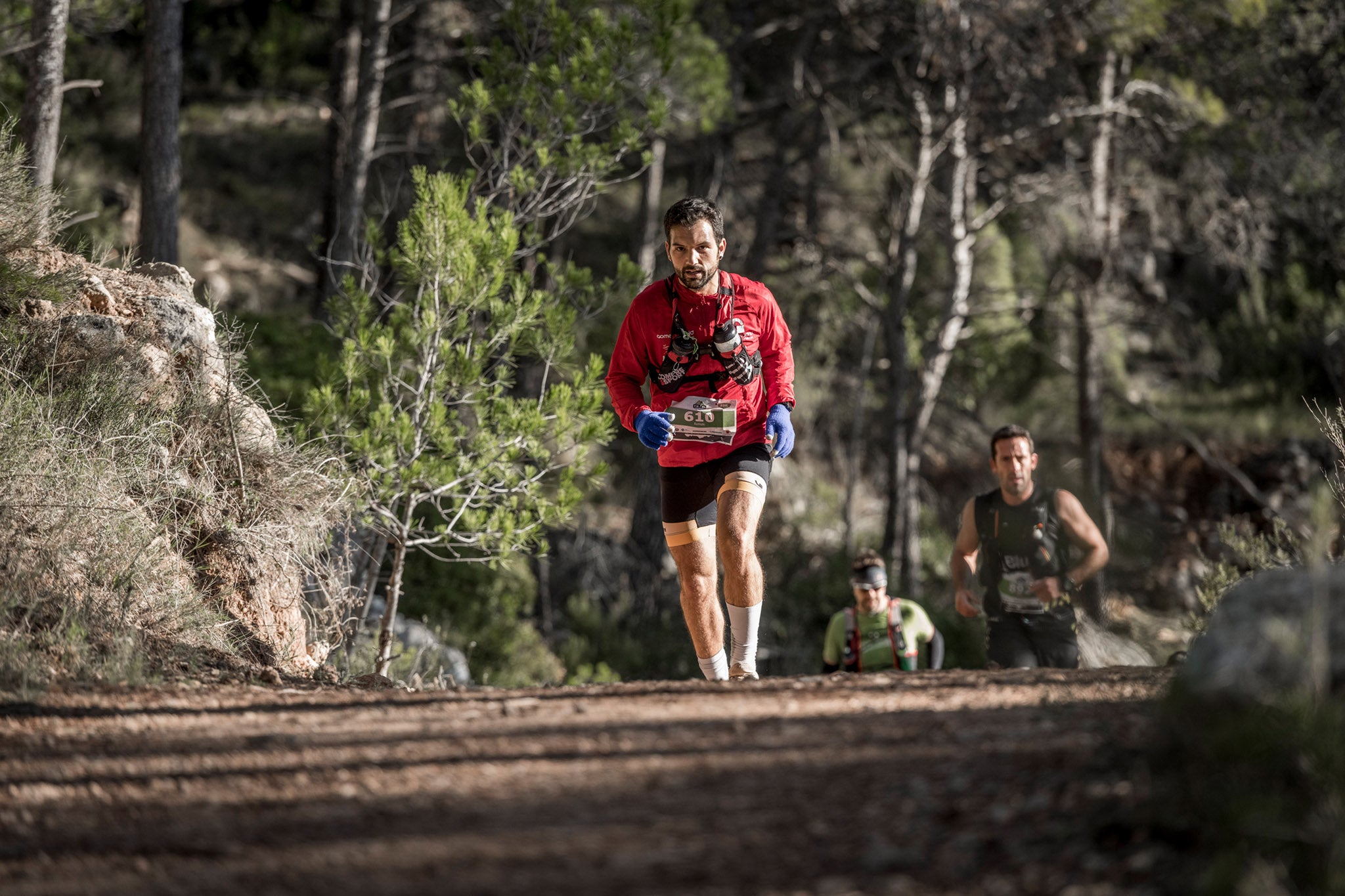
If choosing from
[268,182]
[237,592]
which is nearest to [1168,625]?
[237,592]

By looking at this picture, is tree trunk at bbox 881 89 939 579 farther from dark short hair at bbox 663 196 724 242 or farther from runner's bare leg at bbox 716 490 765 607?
dark short hair at bbox 663 196 724 242

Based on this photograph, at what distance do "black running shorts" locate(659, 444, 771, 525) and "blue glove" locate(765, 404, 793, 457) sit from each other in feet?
0.17

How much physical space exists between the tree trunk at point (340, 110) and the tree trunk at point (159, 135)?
10.4 feet

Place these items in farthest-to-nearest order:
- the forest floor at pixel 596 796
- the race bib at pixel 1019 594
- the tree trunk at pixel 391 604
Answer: the tree trunk at pixel 391 604, the race bib at pixel 1019 594, the forest floor at pixel 596 796

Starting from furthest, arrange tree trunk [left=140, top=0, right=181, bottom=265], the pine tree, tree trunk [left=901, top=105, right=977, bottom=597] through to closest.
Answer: tree trunk [left=901, top=105, right=977, bottom=597], tree trunk [left=140, top=0, right=181, bottom=265], the pine tree

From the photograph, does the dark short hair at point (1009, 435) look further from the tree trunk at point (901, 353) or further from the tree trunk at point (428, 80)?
the tree trunk at point (428, 80)

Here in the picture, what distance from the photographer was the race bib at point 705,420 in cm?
529

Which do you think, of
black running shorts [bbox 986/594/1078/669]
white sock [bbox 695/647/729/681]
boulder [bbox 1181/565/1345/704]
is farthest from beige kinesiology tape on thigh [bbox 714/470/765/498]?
boulder [bbox 1181/565/1345/704]

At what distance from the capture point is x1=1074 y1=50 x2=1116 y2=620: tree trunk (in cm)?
1550

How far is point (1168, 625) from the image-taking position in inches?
608

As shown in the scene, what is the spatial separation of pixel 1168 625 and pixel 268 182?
56.7ft

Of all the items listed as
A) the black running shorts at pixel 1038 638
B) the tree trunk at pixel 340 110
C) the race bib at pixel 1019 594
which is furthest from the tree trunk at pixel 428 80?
the black running shorts at pixel 1038 638

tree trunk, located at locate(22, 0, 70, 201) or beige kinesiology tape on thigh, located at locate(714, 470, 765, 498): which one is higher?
tree trunk, located at locate(22, 0, 70, 201)

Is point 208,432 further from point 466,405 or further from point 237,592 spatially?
point 466,405
